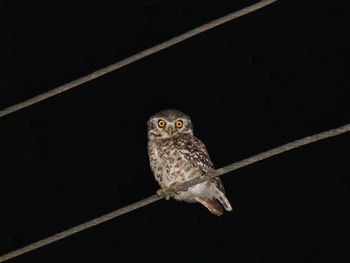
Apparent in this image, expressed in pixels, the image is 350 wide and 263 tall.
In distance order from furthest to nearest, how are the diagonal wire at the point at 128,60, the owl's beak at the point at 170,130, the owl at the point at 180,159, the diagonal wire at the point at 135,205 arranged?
the owl's beak at the point at 170,130, the owl at the point at 180,159, the diagonal wire at the point at 128,60, the diagonal wire at the point at 135,205

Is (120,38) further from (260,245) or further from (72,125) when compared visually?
(260,245)

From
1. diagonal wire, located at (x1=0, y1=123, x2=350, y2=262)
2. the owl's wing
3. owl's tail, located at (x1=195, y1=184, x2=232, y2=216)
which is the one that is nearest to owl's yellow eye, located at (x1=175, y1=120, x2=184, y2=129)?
the owl's wing

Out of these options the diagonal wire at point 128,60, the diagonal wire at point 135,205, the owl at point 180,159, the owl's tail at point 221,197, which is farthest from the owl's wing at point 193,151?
the diagonal wire at point 128,60

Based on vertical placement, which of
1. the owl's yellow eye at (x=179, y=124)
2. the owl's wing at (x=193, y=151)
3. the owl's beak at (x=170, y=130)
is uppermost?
the owl's yellow eye at (x=179, y=124)

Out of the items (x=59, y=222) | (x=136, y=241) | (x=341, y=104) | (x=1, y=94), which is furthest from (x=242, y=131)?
(x=1, y=94)

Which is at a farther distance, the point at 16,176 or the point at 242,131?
the point at 242,131

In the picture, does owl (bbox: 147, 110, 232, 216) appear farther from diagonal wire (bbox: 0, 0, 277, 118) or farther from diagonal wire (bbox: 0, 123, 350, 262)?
diagonal wire (bbox: 0, 0, 277, 118)

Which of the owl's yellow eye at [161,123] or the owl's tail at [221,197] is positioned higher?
the owl's yellow eye at [161,123]

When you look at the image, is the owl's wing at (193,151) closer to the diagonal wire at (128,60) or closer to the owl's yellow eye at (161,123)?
the owl's yellow eye at (161,123)

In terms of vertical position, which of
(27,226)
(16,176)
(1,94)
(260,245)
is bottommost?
(260,245)
